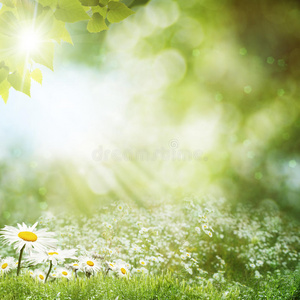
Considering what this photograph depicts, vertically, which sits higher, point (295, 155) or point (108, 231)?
point (295, 155)

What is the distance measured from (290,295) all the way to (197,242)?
1951mm

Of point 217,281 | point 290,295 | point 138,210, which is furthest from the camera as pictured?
point 138,210

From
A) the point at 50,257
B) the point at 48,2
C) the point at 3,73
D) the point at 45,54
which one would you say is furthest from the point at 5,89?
the point at 50,257

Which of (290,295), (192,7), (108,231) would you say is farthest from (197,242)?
(192,7)

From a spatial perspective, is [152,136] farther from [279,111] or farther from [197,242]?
[197,242]

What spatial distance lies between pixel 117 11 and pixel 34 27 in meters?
0.28

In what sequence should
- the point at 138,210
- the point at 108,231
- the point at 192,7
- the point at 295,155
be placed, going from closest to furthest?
the point at 108,231 → the point at 138,210 → the point at 295,155 → the point at 192,7

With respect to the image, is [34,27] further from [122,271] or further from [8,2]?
[122,271]

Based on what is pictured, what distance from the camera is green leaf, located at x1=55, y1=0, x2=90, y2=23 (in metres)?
0.82

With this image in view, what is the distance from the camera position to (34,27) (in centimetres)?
80

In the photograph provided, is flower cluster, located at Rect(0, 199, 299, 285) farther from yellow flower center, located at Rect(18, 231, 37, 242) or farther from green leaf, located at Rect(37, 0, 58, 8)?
green leaf, located at Rect(37, 0, 58, 8)

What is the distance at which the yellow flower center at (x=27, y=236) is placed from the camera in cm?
216

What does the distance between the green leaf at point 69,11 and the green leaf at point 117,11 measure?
14cm

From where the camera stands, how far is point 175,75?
9102mm
